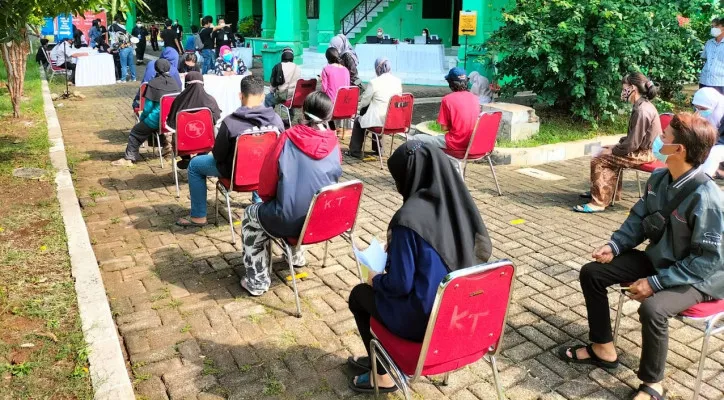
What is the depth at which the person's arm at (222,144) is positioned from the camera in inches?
199

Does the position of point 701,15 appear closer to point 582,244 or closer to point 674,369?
point 582,244

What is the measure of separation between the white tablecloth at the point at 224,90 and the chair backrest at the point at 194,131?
135 inches

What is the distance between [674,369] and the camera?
3480 millimetres

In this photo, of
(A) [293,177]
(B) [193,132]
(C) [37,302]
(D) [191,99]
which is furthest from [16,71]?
(A) [293,177]

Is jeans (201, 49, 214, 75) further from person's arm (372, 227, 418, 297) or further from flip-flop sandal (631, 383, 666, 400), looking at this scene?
flip-flop sandal (631, 383, 666, 400)

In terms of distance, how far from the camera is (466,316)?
2.52 metres

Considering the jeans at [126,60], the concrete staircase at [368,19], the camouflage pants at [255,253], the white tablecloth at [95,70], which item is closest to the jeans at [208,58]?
the jeans at [126,60]

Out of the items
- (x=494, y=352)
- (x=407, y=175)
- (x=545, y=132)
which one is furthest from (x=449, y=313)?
(x=545, y=132)

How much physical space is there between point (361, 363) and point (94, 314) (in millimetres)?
1803

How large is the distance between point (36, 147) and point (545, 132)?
7428mm

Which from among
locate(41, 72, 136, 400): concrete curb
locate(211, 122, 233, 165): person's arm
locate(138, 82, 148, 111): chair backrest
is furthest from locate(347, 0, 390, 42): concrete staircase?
locate(211, 122, 233, 165): person's arm

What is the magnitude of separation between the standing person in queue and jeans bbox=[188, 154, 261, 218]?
345cm

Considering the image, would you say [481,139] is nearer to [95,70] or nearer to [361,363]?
[361,363]

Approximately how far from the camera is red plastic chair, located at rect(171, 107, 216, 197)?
6230 mm
